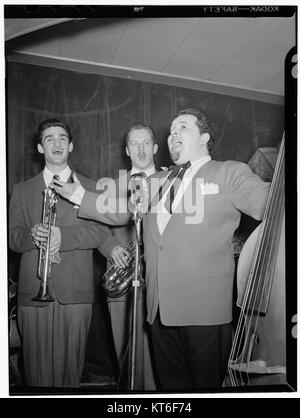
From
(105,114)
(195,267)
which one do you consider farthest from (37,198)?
(195,267)

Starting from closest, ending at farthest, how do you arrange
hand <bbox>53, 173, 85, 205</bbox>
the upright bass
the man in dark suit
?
the upright bass
the man in dark suit
hand <bbox>53, 173, 85, 205</bbox>

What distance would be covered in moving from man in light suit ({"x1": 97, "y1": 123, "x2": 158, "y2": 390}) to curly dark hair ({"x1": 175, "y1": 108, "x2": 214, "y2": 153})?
0.20 m

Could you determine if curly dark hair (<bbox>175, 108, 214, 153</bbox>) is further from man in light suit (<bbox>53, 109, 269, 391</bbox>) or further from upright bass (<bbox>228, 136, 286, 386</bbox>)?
upright bass (<bbox>228, 136, 286, 386</bbox>)

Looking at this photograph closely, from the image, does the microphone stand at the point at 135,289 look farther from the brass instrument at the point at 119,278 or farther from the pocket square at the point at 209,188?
the pocket square at the point at 209,188

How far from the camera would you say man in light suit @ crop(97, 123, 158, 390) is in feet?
6.90

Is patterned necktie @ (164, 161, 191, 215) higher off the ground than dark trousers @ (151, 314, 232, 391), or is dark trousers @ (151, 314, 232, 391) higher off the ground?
patterned necktie @ (164, 161, 191, 215)

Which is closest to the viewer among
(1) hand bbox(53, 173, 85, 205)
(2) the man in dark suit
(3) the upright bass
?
(3) the upright bass

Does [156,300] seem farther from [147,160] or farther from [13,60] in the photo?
[13,60]

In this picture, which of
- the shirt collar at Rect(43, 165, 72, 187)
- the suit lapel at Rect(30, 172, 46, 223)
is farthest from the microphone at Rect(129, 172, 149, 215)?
the suit lapel at Rect(30, 172, 46, 223)

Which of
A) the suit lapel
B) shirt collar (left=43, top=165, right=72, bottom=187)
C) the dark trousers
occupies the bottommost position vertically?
the dark trousers

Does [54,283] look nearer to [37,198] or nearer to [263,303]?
[37,198]

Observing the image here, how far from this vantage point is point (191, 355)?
2.04 m

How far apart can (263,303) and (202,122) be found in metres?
0.87

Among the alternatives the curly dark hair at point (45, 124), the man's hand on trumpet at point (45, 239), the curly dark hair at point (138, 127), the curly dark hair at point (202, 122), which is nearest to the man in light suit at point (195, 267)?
the curly dark hair at point (202, 122)
